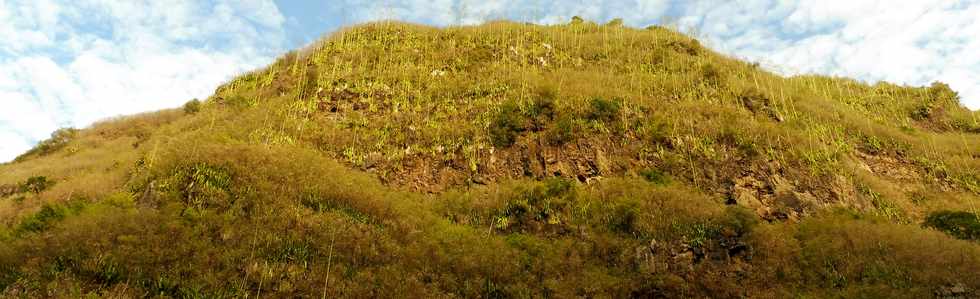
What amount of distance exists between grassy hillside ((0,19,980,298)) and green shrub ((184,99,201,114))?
1.90m

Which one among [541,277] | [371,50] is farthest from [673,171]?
[371,50]

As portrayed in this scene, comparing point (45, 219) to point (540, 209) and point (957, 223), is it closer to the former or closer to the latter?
point (540, 209)

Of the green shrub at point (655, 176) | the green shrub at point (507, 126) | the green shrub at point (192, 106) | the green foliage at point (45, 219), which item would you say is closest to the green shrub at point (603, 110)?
the green shrub at point (507, 126)

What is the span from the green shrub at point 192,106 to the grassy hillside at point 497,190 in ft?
6.23

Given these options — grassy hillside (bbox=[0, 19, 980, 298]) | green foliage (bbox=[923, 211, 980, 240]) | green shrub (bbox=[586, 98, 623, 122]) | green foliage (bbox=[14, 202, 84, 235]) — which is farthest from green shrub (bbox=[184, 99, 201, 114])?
green foliage (bbox=[923, 211, 980, 240])

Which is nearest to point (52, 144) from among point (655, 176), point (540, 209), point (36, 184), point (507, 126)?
point (36, 184)

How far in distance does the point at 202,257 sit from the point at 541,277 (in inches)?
367

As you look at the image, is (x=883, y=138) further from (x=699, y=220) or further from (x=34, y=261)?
(x=34, y=261)

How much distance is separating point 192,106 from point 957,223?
3472cm

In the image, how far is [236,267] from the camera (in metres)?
13.2

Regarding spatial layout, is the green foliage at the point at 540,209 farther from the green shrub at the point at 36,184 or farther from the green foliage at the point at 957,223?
the green shrub at the point at 36,184

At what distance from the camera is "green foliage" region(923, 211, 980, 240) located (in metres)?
16.2

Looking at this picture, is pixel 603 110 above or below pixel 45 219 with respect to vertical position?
above

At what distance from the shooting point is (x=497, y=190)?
60.2 feet
